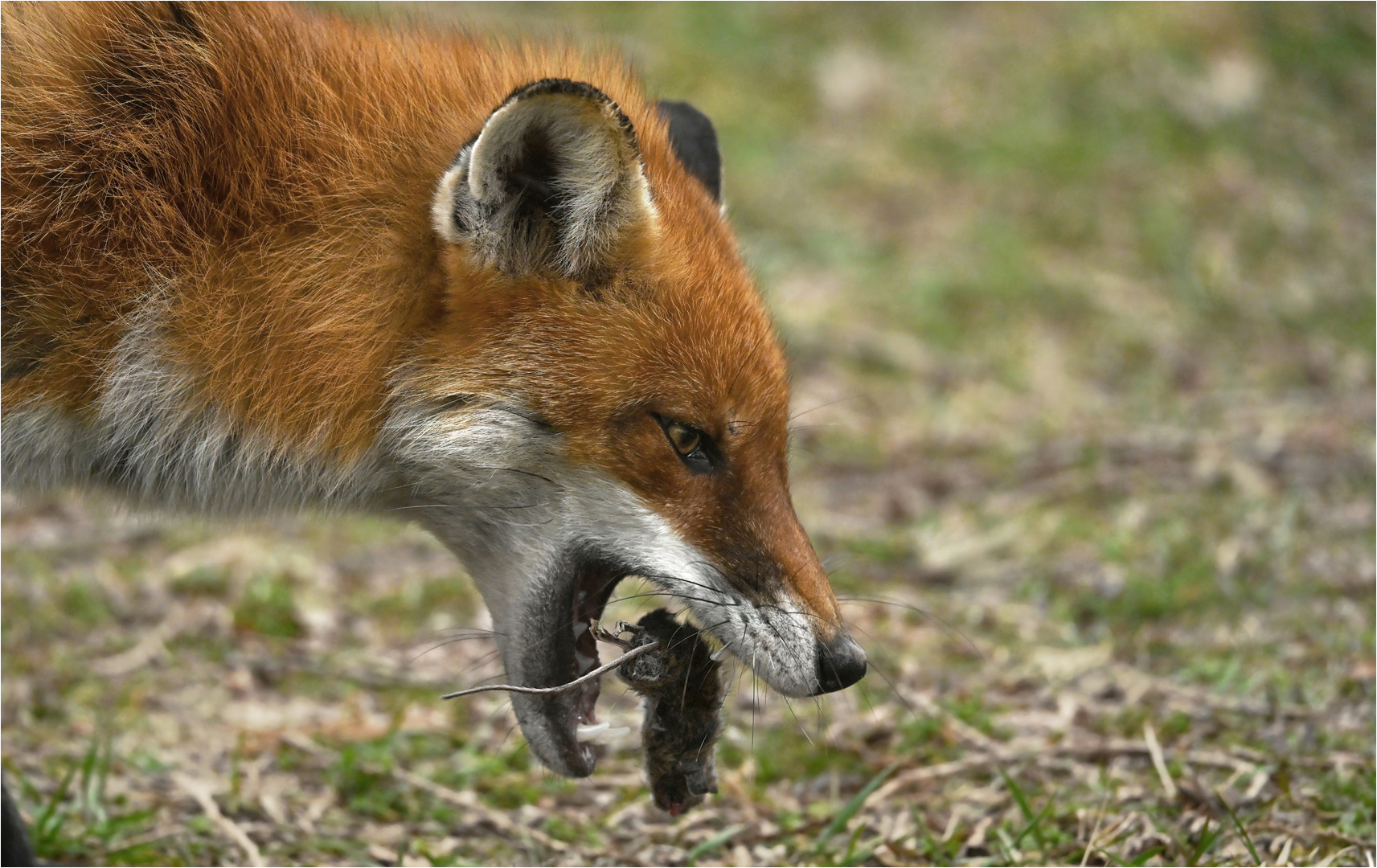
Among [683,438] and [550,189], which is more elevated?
[550,189]

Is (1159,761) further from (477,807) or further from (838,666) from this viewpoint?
(477,807)

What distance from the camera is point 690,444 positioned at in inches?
161

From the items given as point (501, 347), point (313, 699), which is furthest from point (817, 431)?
point (501, 347)

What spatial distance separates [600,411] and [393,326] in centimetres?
76

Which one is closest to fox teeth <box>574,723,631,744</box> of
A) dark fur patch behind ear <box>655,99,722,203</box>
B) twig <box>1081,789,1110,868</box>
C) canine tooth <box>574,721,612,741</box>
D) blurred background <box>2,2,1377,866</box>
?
canine tooth <box>574,721,612,741</box>

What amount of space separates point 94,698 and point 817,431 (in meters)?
6.01

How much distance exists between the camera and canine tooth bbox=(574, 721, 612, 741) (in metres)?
4.12

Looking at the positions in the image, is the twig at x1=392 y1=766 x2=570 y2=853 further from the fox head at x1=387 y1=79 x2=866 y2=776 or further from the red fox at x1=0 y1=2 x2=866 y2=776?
the fox head at x1=387 y1=79 x2=866 y2=776

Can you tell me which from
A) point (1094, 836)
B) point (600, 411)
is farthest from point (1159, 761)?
point (600, 411)

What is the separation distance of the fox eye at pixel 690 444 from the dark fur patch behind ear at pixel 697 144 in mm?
1371

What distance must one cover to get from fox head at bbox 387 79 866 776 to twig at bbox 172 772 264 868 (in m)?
1.38

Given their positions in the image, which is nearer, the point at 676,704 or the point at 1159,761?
the point at 676,704

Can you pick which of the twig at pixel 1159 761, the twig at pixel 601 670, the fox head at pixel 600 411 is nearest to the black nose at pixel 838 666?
the fox head at pixel 600 411

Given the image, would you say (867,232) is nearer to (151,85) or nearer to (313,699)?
(313,699)
